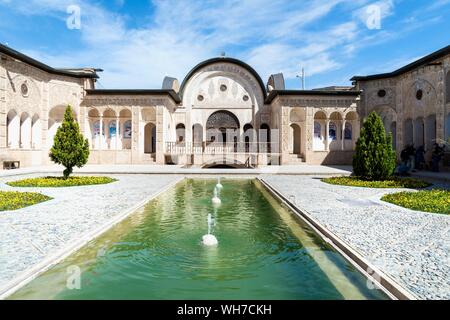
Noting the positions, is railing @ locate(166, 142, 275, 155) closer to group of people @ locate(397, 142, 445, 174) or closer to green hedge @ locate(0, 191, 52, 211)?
group of people @ locate(397, 142, 445, 174)

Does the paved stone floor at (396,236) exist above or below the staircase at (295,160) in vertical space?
below

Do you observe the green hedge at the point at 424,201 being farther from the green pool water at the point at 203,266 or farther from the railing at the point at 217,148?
the railing at the point at 217,148

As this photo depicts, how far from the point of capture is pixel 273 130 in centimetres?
2902

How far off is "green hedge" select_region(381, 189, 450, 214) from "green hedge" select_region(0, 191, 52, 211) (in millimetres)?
10486

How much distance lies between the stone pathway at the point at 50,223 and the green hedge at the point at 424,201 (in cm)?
760

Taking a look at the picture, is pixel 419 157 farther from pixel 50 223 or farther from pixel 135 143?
pixel 50 223

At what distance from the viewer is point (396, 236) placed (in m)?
5.61

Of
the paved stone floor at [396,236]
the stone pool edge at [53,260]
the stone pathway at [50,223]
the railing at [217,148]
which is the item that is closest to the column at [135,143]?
the railing at [217,148]

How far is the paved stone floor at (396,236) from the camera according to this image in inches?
148

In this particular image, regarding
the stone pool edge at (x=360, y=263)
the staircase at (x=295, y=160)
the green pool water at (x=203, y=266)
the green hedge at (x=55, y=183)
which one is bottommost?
the green pool water at (x=203, y=266)

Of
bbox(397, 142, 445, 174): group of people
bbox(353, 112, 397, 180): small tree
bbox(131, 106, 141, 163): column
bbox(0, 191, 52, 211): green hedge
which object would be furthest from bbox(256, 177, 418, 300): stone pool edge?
bbox(131, 106, 141, 163): column

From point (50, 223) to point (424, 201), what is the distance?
31.9 feet

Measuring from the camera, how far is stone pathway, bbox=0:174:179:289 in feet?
14.7
